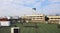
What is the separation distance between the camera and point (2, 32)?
3402 millimetres

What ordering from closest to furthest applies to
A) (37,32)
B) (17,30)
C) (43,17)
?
(17,30) → (37,32) → (43,17)

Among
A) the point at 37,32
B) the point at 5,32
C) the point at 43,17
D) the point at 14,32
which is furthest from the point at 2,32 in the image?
the point at 43,17

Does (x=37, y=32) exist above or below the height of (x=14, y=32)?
below

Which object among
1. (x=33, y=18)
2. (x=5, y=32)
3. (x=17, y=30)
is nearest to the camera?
(x=17, y=30)

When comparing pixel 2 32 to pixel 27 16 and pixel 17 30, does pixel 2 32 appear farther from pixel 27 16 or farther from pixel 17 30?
pixel 27 16

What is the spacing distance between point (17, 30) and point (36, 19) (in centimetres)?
1771

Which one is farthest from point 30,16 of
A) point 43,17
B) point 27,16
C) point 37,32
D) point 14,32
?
point 14,32

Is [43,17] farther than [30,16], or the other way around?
[30,16]

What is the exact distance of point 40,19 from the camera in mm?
19891

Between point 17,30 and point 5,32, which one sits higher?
point 17,30

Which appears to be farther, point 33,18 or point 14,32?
point 33,18

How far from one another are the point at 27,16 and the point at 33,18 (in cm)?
129

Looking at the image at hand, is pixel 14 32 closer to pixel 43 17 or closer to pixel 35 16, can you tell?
pixel 43 17

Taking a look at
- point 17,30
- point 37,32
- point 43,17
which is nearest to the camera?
point 17,30
